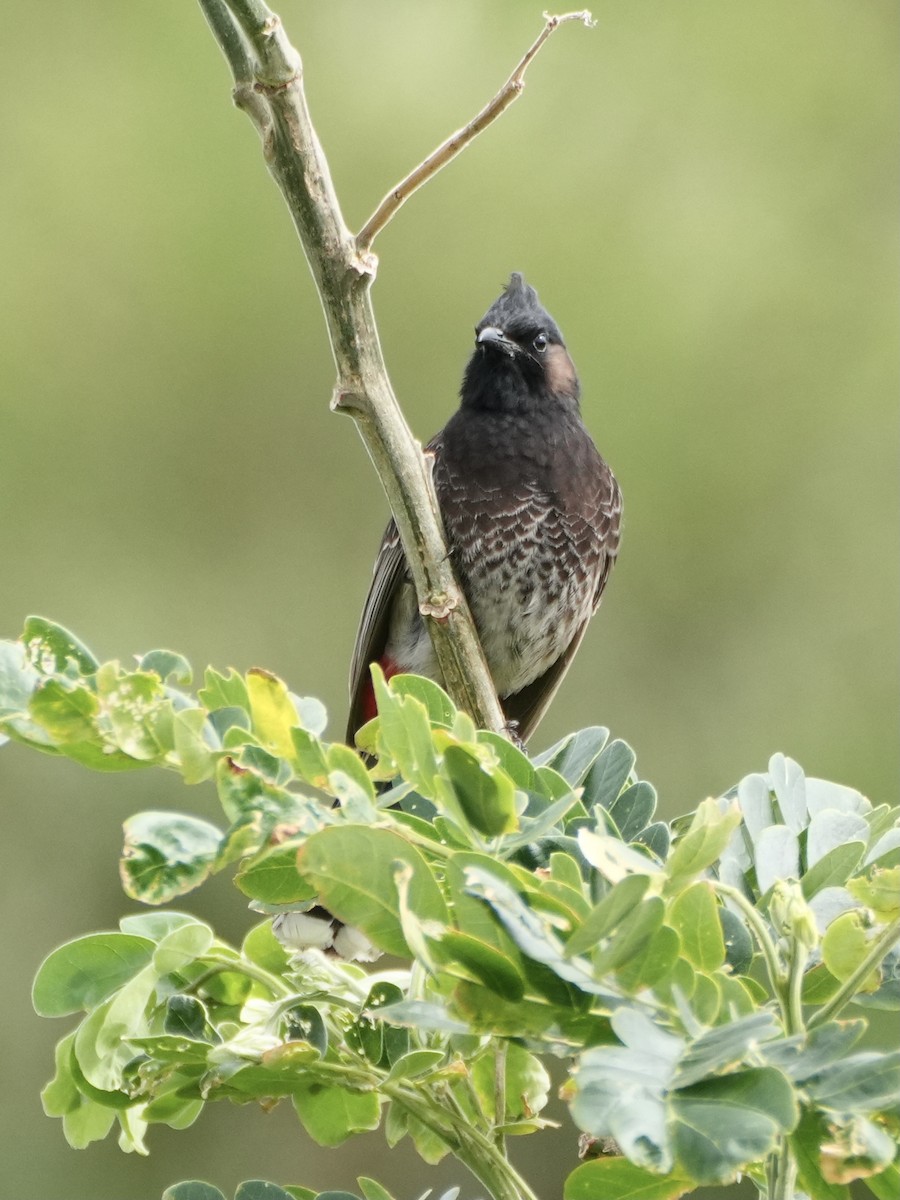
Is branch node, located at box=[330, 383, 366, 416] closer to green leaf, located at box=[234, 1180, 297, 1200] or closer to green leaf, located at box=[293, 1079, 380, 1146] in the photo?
green leaf, located at box=[293, 1079, 380, 1146]

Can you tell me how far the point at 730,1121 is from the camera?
83 cm

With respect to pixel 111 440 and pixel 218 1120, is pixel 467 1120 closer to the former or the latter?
pixel 218 1120

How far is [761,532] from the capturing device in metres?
9.05

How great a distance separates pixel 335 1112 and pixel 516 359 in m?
2.81

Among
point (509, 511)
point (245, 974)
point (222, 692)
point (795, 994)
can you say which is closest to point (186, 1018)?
point (245, 974)

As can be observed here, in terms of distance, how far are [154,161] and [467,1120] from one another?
909cm

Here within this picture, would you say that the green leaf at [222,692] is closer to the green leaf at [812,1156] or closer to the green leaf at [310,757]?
the green leaf at [310,757]

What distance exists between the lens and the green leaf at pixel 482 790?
39.8 inches

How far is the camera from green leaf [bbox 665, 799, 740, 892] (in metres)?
0.96

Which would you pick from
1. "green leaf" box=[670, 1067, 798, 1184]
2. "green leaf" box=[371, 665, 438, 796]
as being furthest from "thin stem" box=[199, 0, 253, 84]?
"green leaf" box=[670, 1067, 798, 1184]

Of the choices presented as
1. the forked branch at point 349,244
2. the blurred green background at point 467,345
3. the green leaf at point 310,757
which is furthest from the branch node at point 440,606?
the blurred green background at point 467,345

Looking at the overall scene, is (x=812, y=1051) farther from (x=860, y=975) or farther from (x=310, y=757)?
(x=310, y=757)

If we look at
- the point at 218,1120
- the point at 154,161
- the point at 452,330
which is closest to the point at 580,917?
the point at 218,1120

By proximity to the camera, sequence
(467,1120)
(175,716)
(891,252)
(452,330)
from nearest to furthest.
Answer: (175,716) < (467,1120) < (452,330) < (891,252)
